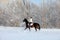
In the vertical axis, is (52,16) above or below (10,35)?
above

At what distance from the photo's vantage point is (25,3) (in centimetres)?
428

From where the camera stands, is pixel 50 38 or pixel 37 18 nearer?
pixel 50 38

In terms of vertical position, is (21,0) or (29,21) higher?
(21,0)

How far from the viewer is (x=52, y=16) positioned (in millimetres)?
4227

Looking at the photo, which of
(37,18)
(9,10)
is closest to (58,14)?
(37,18)

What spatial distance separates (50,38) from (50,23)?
930 millimetres

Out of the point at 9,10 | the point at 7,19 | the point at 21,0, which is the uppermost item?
the point at 21,0

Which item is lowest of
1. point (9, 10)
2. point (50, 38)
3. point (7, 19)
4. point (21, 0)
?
point (50, 38)

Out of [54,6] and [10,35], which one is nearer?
[10,35]

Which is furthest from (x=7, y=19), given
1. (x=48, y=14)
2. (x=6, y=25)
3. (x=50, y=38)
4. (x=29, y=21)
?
(x=50, y=38)

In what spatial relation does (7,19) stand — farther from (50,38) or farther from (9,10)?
(50,38)

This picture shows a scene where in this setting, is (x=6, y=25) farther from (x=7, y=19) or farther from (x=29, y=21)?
(x=29, y=21)

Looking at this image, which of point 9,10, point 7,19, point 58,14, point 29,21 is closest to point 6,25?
point 7,19

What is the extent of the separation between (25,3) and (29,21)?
590 mm
